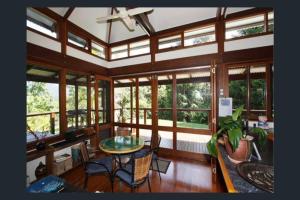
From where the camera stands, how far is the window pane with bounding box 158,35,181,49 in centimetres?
381

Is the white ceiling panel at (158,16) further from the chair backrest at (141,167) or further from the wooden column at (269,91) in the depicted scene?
the chair backrest at (141,167)

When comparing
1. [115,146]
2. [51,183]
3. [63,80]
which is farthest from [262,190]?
[63,80]

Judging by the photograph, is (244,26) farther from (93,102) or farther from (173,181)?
(93,102)

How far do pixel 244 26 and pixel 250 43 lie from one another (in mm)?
446

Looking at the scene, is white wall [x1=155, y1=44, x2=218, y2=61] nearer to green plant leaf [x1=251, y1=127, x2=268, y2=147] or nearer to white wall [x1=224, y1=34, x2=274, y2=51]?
white wall [x1=224, y1=34, x2=274, y2=51]

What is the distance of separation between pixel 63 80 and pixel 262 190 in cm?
385

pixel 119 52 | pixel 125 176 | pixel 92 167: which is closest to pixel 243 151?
pixel 125 176

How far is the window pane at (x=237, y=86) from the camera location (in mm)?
3175

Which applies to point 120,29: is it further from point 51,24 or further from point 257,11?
point 257,11

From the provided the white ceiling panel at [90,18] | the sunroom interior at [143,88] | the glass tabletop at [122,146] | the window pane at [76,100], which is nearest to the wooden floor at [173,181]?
the sunroom interior at [143,88]

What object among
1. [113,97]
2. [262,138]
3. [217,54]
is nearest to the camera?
[262,138]

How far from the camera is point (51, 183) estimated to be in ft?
4.08

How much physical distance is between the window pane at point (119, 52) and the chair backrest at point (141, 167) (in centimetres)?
351

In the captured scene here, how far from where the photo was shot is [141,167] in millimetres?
2000
